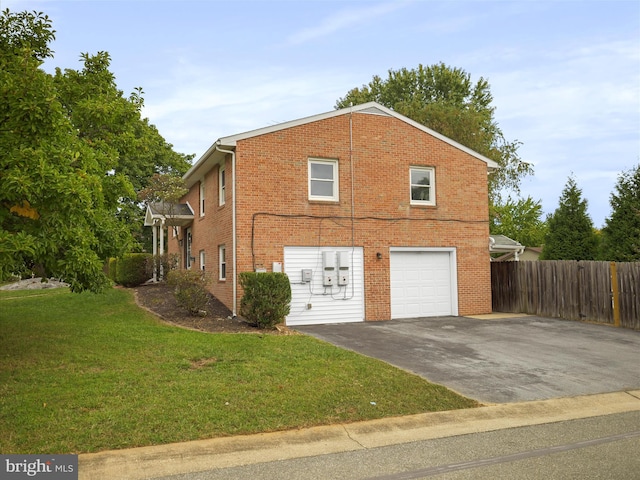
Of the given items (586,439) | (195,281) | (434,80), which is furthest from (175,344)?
(434,80)

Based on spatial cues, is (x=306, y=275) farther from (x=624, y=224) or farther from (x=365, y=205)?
(x=624, y=224)

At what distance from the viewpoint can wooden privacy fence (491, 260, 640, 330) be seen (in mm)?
14633

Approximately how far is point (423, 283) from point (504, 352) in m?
5.70

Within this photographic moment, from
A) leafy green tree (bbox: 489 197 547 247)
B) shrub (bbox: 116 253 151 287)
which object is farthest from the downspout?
leafy green tree (bbox: 489 197 547 247)

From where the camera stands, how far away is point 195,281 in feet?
45.1

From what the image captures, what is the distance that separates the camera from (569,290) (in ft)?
52.5

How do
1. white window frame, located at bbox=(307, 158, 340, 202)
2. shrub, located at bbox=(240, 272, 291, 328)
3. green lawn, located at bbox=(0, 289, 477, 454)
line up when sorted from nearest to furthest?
green lawn, located at bbox=(0, 289, 477, 454) → shrub, located at bbox=(240, 272, 291, 328) → white window frame, located at bbox=(307, 158, 340, 202)

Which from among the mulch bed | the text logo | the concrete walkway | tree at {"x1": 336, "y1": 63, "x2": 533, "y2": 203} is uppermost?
tree at {"x1": 336, "y1": 63, "x2": 533, "y2": 203}

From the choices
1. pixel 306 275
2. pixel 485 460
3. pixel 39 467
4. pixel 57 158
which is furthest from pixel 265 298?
pixel 485 460

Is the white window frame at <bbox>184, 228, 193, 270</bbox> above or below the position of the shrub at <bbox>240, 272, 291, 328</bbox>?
above

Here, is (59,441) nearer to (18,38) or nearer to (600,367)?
(18,38)

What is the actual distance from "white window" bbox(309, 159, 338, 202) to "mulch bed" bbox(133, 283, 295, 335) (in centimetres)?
416

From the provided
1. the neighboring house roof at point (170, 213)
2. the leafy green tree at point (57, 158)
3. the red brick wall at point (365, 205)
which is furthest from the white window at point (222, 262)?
the leafy green tree at point (57, 158)

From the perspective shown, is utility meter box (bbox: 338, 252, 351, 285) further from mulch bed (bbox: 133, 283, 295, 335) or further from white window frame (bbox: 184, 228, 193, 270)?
white window frame (bbox: 184, 228, 193, 270)
